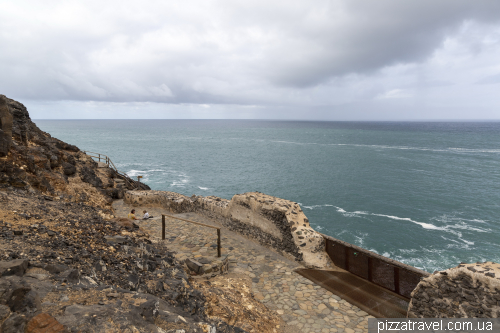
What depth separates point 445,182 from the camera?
40875mm

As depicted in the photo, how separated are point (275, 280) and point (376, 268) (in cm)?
276

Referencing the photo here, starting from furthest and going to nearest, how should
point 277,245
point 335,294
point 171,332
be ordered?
point 277,245
point 335,294
point 171,332

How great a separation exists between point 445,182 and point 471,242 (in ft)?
67.7

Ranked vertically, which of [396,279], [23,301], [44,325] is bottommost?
[396,279]

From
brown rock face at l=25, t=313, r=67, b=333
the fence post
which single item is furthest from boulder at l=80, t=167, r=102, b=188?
the fence post

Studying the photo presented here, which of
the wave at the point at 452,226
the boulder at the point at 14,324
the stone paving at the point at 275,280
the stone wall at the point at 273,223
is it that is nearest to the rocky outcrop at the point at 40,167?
the stone paving at the point at 275,280

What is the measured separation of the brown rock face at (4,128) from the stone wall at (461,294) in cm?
1411

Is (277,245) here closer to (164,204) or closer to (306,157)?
(164,204)

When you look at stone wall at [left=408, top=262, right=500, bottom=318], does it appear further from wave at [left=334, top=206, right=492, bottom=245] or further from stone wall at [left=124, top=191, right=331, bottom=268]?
wave at [left=334, top=206, right=492, bottom=245]

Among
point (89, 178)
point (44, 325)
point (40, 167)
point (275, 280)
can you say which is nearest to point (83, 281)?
point (44, 325)

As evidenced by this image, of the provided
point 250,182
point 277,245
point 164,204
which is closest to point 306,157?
point 250,182

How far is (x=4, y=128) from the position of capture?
456 inches

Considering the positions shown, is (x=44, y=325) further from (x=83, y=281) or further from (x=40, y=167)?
(x=40, y=167)

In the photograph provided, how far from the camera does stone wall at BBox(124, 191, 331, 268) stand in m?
9.08
